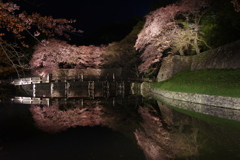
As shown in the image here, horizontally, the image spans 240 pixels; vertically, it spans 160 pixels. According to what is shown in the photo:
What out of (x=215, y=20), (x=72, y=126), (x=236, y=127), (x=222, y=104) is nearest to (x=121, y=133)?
(x=72, y=126)

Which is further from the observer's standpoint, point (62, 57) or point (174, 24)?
point (62, 57)

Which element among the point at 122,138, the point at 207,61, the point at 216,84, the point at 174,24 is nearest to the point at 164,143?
the point at 122,138

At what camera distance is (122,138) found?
20.8 feet

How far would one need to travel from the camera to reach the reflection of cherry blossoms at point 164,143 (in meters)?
5.00

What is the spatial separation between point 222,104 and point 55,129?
8.70m

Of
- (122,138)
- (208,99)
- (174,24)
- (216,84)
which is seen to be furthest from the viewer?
(174,24)

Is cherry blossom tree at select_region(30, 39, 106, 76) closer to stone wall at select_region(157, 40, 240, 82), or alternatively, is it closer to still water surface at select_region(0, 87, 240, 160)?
stone wall at select_region(157, 40, 240, 82)

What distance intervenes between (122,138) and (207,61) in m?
13.6

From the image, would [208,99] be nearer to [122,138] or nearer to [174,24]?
[122,138]

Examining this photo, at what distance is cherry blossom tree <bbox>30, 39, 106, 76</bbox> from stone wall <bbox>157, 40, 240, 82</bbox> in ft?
46.9

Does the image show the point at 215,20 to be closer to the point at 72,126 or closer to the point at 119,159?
the point at 72,126

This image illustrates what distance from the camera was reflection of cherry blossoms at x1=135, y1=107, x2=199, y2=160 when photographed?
197 inches

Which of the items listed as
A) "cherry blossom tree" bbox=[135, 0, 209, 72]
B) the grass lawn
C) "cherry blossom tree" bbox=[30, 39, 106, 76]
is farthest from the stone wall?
"cherry blossom tree" bbox=[30, 39, 106, 76]

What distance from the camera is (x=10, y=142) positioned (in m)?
6.05
